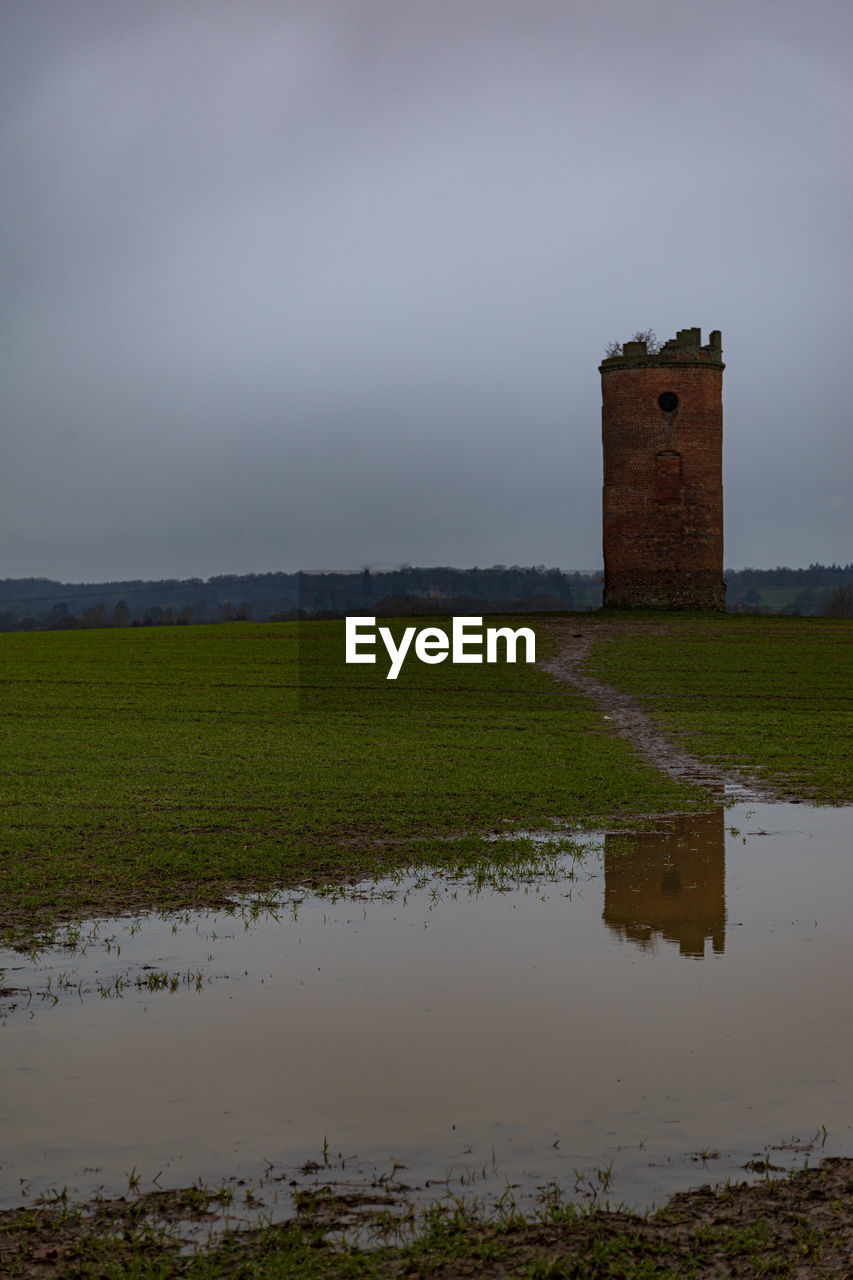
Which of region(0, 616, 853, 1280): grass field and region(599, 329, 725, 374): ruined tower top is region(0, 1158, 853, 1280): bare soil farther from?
region(599, 329, 725, 374): ruined tower top

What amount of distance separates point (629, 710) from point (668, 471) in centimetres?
2847

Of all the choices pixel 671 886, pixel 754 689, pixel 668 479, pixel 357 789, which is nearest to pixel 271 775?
pixel 357 789

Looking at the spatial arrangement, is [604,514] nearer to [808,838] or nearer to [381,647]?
[381,647]

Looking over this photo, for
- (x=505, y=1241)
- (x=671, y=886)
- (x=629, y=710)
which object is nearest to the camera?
(x=505, y=1241)

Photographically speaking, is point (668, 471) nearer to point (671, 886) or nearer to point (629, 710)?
point (629, 710)

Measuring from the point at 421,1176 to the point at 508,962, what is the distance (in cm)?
329

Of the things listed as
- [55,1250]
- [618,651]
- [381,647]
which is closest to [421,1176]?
[55,1250]

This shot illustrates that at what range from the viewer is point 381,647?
38875 millimetres

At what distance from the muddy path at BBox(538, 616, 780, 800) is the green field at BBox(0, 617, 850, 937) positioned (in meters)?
0.46

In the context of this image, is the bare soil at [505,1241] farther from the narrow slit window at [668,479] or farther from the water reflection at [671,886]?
the narrow slit window at [668,479]

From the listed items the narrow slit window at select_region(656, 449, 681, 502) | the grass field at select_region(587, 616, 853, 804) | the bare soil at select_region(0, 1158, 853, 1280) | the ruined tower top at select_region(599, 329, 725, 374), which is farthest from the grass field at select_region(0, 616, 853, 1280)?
the ruined tower top at select_region(599, 329, 725, 374)

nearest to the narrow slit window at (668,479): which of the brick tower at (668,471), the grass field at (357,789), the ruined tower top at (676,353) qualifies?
the brick tower at (668,471)

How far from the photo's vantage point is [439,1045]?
6.88 m

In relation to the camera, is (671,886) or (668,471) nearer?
(671,886)
